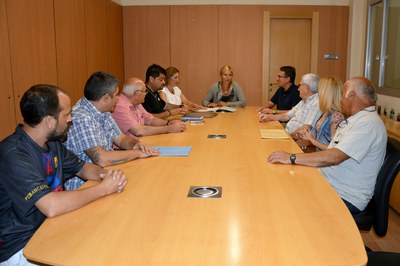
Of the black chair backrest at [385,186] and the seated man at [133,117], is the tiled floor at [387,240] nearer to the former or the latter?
the black chair backrest at [385,186]

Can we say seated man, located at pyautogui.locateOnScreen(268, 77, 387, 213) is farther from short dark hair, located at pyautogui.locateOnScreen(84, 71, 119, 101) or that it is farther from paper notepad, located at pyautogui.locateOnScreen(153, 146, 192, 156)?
short dark hair, located at pyautogui.locateOnScreen(84, 71, 119, 101)

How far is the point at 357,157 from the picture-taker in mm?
2264

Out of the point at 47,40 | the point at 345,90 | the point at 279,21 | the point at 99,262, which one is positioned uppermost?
the point at 279,21

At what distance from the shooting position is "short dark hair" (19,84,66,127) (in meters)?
1.76

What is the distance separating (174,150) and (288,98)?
282cm

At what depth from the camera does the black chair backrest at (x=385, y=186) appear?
2168mm

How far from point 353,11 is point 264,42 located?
1502 millimetres

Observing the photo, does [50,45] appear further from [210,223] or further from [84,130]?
[210,223]

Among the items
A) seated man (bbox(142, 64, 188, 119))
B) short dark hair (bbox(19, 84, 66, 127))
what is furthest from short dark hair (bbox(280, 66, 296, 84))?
short dark hair (bbox(19, 84, 66, 127))

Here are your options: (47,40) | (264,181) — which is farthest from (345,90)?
(47,40)

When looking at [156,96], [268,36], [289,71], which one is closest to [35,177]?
[156,96]

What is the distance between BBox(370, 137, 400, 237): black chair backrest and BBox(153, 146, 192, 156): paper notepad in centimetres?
114

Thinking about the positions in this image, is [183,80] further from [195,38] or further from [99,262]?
[99,262]

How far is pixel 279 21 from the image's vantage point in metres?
6.94
